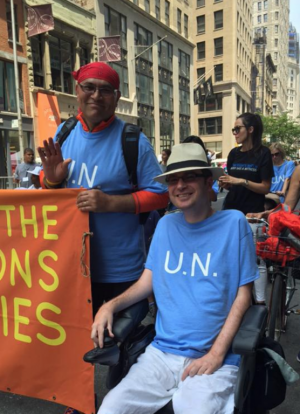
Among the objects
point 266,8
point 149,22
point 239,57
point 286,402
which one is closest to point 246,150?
point 286,402

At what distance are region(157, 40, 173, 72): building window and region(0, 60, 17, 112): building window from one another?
1559 centimetres

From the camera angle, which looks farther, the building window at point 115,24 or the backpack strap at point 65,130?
the building window at point 115,24

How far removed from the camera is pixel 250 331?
5.27 ft

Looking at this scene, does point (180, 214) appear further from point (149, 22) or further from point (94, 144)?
point (149, 22)

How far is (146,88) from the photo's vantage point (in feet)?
92.4

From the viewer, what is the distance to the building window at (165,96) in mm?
30297

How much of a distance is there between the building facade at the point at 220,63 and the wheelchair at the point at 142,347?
46000 millimetres

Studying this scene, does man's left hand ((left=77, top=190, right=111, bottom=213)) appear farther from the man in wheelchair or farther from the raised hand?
the man in wheelchair

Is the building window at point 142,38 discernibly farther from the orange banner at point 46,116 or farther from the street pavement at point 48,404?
the street pavement at point 48,404

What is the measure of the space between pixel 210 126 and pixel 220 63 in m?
8.34

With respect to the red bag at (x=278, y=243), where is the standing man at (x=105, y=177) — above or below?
above

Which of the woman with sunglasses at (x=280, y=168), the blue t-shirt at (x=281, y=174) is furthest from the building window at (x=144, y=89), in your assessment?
the blue t-shirt at (x=281, y=174)

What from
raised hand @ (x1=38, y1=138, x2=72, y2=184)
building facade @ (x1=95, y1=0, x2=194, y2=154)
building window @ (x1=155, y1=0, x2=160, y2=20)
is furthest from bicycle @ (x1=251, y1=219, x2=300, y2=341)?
building window @ (x1=155, y1=0, x2=160, y2=20)

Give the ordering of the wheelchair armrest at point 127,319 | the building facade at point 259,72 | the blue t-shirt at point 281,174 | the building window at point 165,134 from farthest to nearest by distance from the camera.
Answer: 1. the building facade at point 259,72
2. the building window at point 165,134
3. the blue t-shirt at point 281,174
4. the wheelchair armrest at point 127,319
